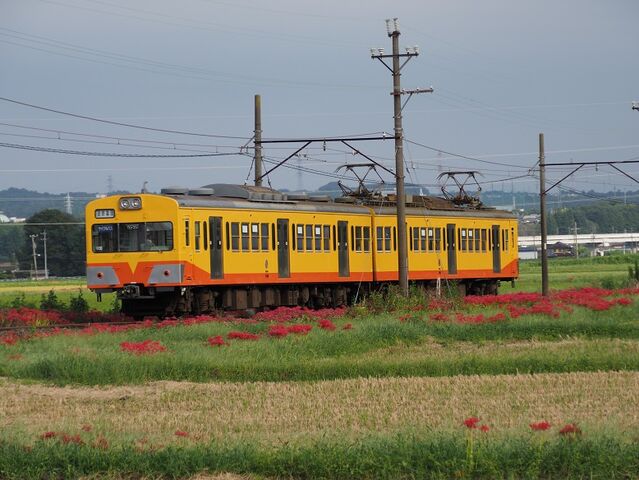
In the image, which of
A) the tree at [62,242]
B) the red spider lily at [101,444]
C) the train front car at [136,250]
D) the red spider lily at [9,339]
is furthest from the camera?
the tree at [62,242]

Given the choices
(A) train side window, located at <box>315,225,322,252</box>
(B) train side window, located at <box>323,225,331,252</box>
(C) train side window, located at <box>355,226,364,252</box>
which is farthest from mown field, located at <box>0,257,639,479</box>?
(C) train side window, located at <box>355,226,364,252</box>

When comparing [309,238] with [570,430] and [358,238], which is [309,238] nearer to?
[358,238]

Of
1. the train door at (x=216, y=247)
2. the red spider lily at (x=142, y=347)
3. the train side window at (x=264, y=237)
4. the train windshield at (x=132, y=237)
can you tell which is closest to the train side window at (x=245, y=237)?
the train side window at (x=264, y=237)

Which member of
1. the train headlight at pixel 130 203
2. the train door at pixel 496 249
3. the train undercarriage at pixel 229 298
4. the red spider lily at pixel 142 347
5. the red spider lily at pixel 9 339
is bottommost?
the red spider lily at pixel 142 347

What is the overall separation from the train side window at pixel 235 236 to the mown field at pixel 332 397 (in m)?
2.93

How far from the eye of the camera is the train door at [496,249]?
160 feet

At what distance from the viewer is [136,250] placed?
31578 millimetres

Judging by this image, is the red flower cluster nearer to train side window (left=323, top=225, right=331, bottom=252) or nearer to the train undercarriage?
the train undercarriage

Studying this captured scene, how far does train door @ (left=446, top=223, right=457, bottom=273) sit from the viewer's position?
4484 centimetres

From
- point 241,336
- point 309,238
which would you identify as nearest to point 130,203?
point 309,238

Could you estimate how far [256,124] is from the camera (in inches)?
1612

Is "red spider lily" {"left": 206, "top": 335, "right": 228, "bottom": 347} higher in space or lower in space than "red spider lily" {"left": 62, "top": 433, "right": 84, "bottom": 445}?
higher

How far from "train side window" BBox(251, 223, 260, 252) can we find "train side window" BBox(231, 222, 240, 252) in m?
0.73

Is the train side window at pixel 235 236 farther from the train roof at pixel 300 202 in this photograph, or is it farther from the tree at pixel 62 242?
the tree at pixel 62 242
